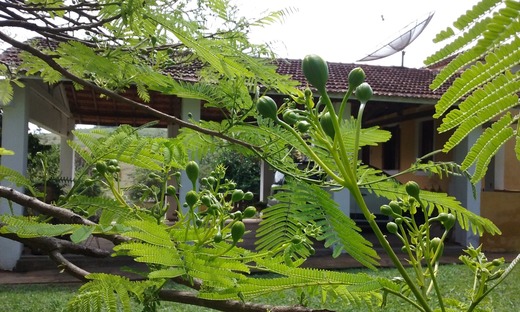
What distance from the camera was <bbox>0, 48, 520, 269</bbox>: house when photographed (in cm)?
902

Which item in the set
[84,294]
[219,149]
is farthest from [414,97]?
[84,294]

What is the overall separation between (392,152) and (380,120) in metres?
0.93

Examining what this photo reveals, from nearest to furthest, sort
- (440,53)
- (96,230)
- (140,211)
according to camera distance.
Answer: (440,53) < (96,230) < (140,211)

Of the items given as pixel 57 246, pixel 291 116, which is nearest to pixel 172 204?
pixel 57 246

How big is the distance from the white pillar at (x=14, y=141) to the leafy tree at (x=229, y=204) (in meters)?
7.67

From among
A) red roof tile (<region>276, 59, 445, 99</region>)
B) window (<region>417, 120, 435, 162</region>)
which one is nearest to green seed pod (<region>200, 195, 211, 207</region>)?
red roof tile (<region>276, 59, 445, 99</region>)

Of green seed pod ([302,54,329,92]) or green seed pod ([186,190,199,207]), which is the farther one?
green seed pod ([186,190,199,207])

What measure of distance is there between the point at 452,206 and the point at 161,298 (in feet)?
2.01

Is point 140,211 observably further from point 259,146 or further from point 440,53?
Answer: point 440,53

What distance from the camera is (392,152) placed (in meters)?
14.8

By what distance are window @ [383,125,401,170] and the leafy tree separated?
1291 centimetres

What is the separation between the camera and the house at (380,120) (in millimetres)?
9023

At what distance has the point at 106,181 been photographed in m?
1.09

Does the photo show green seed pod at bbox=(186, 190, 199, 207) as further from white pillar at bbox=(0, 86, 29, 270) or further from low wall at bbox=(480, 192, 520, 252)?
low wall at bbox=(480, 192, 520, 252)
